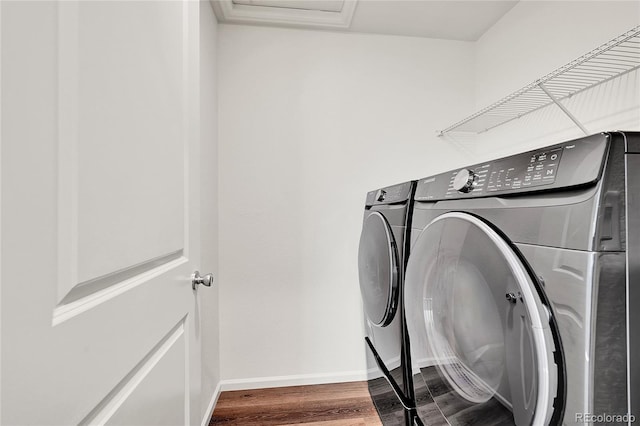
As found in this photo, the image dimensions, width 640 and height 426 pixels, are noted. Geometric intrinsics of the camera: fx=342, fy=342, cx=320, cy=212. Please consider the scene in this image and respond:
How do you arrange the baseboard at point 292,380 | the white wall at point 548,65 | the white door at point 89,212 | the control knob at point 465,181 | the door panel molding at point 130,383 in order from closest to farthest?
1. the white door at point 89,212
2. the door panel molding at point 130,383
3. the control knob at point 465,181
4. the white wall at point 548,65
5. the baseboard at point 292,380

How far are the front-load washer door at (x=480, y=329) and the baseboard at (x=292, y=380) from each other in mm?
1146

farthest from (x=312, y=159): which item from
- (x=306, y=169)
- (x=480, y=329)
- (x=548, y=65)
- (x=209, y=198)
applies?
(x=480, y=329)

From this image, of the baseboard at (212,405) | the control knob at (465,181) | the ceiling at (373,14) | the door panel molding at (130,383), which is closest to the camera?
the door panel molding at (130,383)

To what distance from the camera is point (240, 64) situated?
6.87 ft

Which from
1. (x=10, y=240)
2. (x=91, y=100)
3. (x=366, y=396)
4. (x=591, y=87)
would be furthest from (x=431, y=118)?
(x=10, y=240)

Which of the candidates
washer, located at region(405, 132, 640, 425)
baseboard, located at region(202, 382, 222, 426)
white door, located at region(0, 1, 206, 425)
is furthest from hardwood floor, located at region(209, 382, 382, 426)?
white door, located at region(0, 1, 206, 425)

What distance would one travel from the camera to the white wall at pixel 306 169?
211cm

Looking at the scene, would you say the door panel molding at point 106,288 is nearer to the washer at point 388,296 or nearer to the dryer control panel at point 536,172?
the dryer control panel at point 536,172

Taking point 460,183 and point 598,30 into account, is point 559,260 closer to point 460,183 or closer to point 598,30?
point 460,183

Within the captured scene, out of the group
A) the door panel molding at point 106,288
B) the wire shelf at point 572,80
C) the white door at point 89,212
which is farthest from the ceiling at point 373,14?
the door panel molding at point 106,288

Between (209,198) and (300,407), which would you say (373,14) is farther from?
(300,407)

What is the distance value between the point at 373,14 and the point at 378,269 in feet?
4.90

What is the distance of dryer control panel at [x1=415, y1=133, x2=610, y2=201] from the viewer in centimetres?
58

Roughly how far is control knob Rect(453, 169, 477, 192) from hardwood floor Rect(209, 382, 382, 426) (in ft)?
4.63
